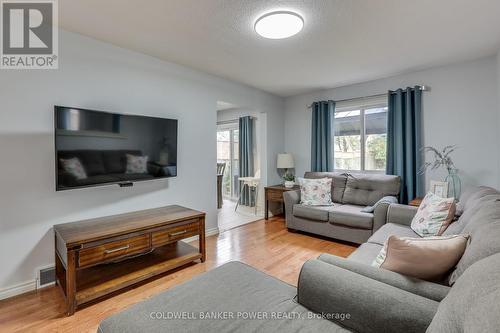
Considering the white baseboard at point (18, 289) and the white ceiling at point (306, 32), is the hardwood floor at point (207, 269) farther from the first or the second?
the white ceiling at point (306, 32)

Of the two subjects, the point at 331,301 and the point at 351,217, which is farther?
the point at 351,217

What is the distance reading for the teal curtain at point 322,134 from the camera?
14.2 feet

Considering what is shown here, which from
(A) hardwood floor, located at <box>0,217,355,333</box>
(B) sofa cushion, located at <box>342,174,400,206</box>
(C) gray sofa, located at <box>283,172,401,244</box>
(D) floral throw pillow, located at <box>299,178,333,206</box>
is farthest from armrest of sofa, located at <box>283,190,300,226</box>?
(B) sofa cushion, located at <box>342,174,400,206</box>

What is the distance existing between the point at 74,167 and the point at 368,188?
362 centimetres

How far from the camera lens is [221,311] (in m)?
1.18

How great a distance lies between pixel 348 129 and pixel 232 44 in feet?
8.60

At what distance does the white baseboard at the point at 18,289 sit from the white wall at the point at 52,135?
0.03 meters

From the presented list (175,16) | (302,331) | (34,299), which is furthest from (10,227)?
(302,331)

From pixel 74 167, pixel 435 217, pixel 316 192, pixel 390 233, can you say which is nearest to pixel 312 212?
pixel 316 192

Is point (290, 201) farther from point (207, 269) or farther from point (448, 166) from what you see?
point (448, 166)

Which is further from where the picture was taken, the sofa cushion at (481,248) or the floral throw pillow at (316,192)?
the floral throw pillow at (316,192)

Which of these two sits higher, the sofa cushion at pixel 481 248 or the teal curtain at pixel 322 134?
the teal curtain at pixel 322 134

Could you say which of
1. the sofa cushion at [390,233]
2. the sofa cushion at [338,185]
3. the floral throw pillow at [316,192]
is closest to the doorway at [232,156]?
the floral throw pillow at [316,192]

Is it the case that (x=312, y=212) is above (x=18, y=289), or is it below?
above
